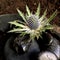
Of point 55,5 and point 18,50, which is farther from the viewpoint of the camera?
point 55,5

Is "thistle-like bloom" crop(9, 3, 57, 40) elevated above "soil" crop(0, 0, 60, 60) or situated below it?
above

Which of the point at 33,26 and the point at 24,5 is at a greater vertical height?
the point at 33,26

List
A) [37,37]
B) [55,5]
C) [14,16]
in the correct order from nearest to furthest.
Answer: [37,37] < [14,16] < [55,5]

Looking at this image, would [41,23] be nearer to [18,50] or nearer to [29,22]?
[29,22]

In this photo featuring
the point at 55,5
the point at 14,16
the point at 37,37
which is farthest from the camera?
the point at 55,5

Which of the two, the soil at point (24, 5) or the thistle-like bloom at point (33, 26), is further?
the soil at point (24, 5)

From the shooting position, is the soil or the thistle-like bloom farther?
the soil

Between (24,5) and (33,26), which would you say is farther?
(24,5)

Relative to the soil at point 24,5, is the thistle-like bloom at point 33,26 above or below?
above

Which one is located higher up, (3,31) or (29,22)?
(29,22)

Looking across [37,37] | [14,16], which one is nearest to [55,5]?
[14,16]
